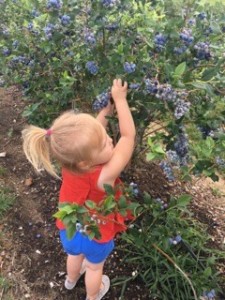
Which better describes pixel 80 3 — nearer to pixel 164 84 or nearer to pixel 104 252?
pixel 164 84

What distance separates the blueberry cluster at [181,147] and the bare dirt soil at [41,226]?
2.61 ft

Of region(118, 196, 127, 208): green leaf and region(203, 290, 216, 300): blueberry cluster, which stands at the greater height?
region(118, 196, 127, 208): green leaf

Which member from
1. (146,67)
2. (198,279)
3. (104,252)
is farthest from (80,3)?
(198,279)

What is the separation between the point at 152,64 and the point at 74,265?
109 centimetres

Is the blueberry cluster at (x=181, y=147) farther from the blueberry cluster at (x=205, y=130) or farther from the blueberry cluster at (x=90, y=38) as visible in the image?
the blueberry cluster at (x=90, y=38)

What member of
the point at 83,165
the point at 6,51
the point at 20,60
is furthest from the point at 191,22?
the point at 6,51

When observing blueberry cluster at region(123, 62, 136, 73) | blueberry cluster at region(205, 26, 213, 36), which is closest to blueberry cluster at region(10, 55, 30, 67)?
blueberry cluster at region(123, 62, 136, 73)

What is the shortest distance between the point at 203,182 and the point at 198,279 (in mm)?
1146

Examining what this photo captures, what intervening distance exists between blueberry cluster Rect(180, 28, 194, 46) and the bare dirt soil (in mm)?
1300

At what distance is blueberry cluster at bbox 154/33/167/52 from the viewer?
1836 millimetres

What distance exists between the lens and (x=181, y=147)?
6.73 ft

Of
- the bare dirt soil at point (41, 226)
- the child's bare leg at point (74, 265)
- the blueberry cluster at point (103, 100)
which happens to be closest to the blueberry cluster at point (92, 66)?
the blueberry cluster at point (103, 100)

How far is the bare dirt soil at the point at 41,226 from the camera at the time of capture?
2.47 meters

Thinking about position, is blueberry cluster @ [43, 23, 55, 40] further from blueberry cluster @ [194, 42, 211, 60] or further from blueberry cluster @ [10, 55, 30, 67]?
blueberry cluster @ [194, 42, 211, 60]
